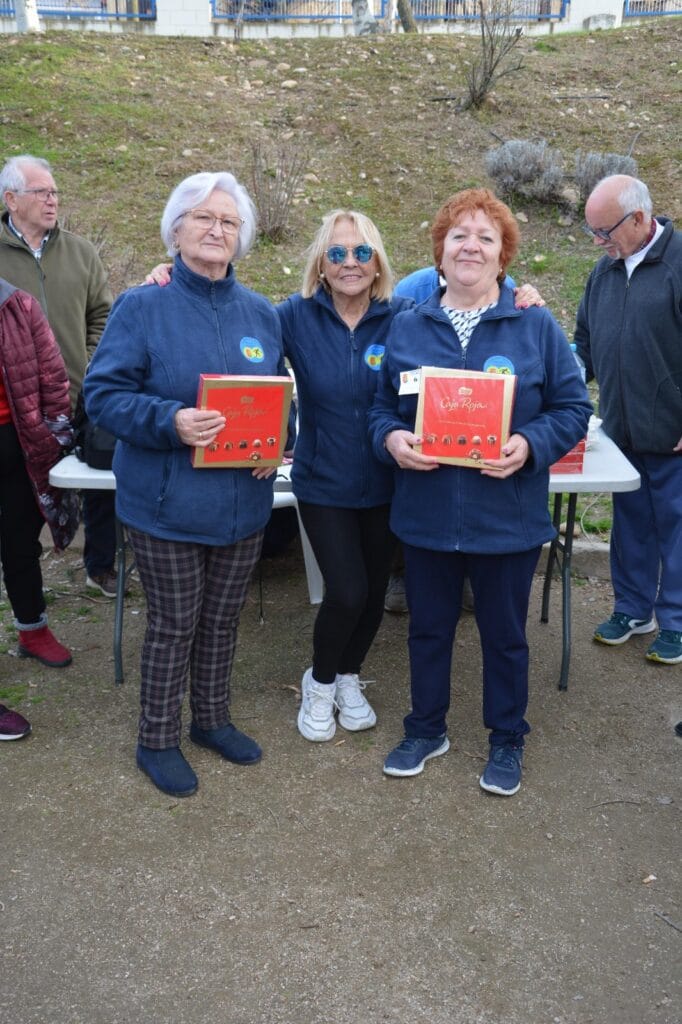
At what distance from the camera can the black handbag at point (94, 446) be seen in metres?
3.80

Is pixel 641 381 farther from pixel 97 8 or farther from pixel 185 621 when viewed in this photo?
pixel 97 8

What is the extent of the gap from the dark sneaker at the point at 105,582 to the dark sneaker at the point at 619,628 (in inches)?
96.5

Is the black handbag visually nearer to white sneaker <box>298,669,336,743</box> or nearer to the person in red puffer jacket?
the person in red puffer jacket

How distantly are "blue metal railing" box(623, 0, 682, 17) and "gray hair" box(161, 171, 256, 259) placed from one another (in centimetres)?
2325

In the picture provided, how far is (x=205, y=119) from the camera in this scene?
12.0 meters

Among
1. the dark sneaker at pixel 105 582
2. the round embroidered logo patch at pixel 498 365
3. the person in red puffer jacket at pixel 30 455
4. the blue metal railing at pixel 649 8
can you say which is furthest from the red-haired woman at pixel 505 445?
the blue metal railing at pixel 649 8

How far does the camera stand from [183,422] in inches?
108

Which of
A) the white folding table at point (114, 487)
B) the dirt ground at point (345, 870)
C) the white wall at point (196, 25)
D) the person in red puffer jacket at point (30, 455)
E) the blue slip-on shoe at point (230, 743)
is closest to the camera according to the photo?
the dirt ground at point (345, 870)

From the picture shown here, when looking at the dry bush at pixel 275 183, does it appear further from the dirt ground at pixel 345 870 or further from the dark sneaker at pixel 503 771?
the dark sneaker at pixel 503 771

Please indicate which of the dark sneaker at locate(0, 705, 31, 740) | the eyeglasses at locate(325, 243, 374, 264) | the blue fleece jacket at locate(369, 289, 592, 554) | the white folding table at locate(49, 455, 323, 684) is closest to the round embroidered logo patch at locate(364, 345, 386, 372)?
the blue fleece jacket at locate(369, 289, 592, 554)

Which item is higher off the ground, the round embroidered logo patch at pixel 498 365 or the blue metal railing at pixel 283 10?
the blue metal railing at pixel 283 10

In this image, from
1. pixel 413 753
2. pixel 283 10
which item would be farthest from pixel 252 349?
pixel 283 10

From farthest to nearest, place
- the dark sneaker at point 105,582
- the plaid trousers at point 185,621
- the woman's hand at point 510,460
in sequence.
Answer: the dark sneaker at point 105,582 < the plaid trousers at point 185,621 < the woman's hand at point 510,460

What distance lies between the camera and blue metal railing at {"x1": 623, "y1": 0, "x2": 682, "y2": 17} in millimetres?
22312
